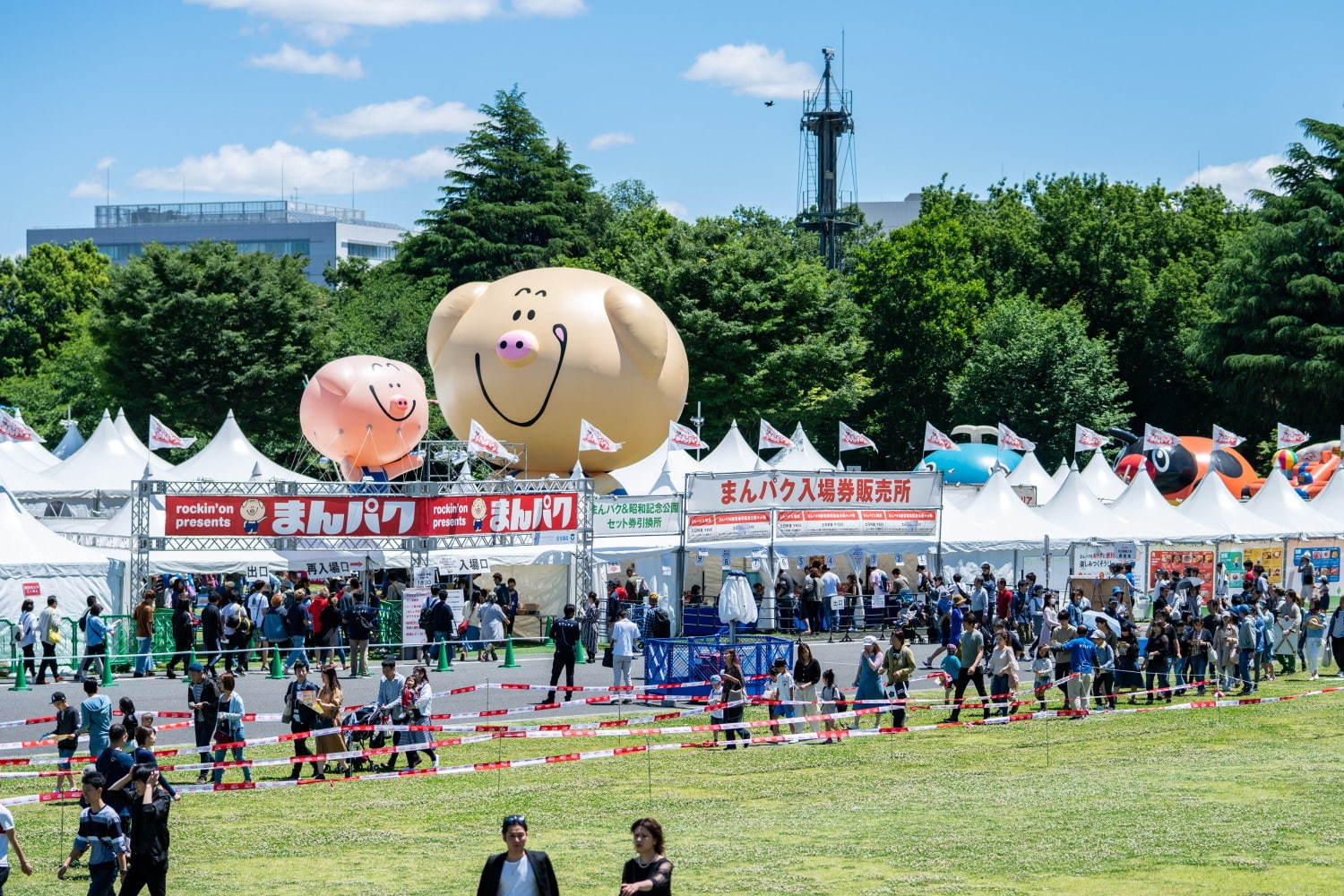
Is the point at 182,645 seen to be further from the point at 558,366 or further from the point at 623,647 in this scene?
the point at 558,366

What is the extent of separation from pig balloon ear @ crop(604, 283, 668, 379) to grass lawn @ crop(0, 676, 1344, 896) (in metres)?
14.1

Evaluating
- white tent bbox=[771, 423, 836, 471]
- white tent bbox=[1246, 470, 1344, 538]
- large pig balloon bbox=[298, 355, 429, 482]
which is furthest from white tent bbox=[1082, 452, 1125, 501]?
large pig balloon bbox=[298, 355, 429, 482]

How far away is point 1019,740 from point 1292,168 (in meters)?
51.9

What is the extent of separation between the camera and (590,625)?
3009 centimetres

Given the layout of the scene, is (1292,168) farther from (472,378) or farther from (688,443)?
(472,378)

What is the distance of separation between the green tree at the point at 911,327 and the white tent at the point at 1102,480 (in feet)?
62.4

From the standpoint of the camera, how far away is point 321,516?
2886cm

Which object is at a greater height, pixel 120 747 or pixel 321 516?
pixel 321 516

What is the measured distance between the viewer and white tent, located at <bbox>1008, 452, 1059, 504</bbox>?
46906mm

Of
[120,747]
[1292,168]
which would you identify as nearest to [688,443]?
[120,747]

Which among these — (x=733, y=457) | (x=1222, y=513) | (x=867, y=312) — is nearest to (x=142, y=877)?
(x=1222, y=513)

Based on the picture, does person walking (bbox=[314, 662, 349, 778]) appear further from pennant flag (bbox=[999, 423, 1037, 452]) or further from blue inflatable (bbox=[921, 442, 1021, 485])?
blue inflatable (bbox=[921, 442, 1021, 485])

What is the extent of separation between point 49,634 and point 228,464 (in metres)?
16.2

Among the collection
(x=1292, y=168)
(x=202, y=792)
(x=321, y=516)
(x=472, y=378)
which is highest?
(x=1292, y=168)
